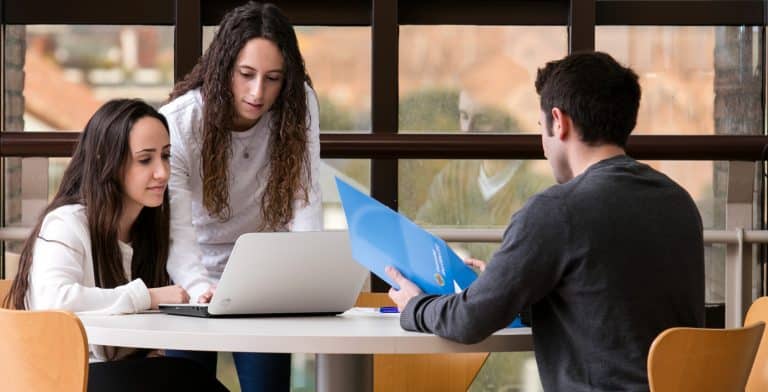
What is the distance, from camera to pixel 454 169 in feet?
12.6

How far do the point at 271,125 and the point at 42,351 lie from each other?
3.08 ft

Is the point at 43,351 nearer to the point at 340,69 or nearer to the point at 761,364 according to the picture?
the point at 761,364

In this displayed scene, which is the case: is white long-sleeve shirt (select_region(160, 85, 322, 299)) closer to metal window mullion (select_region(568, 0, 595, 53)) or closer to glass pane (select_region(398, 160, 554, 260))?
glass pane (select_region(398, 160, 554, 260))

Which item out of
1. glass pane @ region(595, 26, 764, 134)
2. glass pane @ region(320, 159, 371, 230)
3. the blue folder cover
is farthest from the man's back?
glass pane @ region(595, 26, 764, 134)

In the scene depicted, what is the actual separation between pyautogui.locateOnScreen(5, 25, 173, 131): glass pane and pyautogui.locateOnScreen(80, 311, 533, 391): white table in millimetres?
1933

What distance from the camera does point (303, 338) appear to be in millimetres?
1719

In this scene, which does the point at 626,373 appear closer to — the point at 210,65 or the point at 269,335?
the point at 269,335

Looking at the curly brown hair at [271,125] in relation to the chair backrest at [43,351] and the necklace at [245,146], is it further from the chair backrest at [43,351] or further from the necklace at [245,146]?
the chair backrest at [43,351]

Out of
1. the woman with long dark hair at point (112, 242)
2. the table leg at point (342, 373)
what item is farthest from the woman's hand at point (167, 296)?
the table leg at point (342, 373)

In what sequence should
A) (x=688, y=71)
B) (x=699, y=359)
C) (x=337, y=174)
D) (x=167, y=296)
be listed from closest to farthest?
1. (x=699, y=359)
2. (x=167, y=296)
3. (x=337, y=174)
4. (x=688, y=71)

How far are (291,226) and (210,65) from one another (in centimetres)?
39

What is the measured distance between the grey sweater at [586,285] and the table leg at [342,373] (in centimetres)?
30

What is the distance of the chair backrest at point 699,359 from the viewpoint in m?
1.63

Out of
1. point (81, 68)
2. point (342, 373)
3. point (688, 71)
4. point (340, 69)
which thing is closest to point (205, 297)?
point (342, 373)
